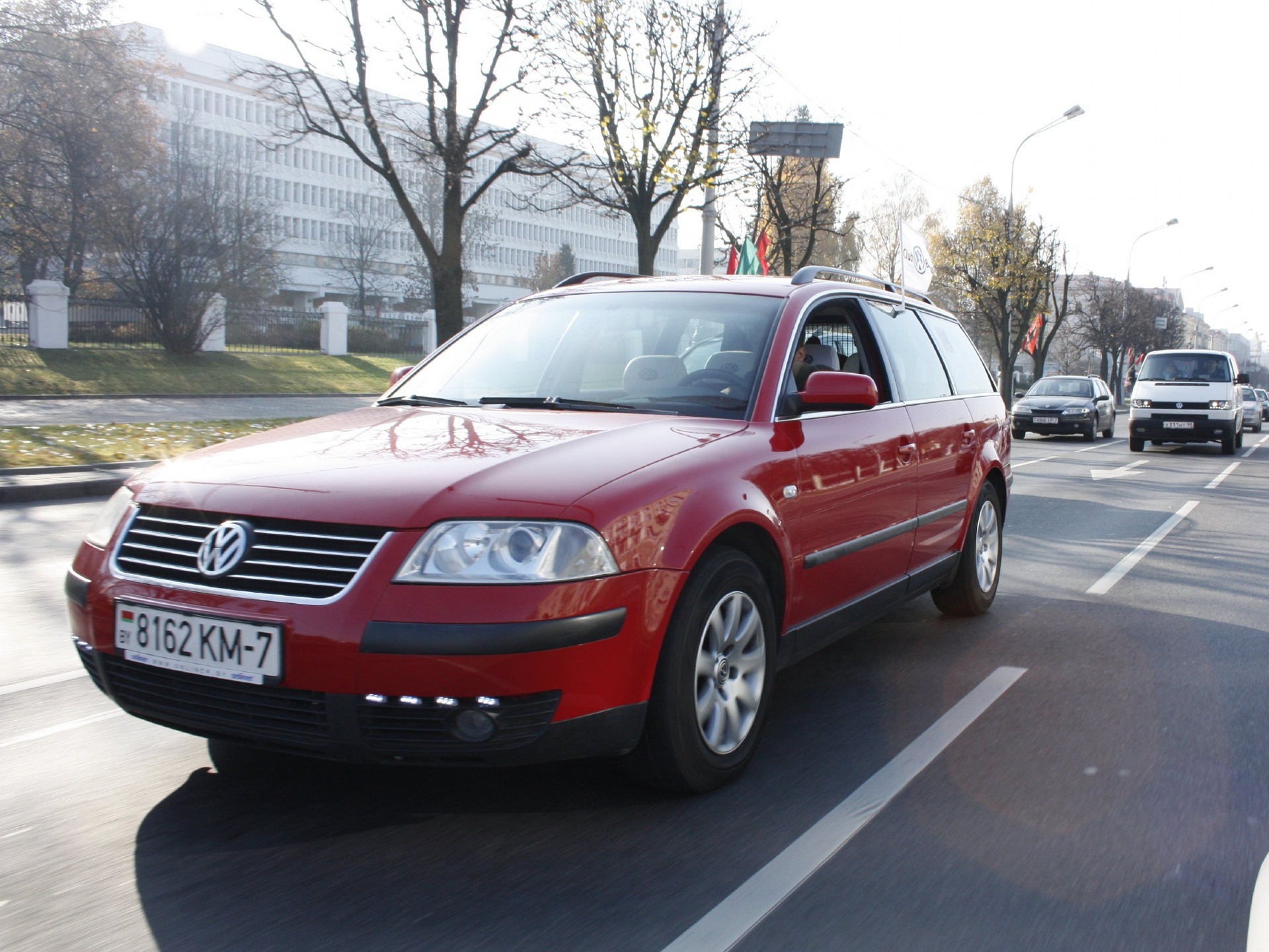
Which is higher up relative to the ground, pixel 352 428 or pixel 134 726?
pixel 352 428

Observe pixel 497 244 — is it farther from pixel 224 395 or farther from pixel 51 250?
pixel 224 395

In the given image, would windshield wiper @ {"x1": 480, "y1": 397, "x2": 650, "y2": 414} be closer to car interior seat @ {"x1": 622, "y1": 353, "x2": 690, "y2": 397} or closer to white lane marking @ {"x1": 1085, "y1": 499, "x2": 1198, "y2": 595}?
car interior seat @ {"x1": 622, "y1": 353, "x2": 690, "y2": 397}

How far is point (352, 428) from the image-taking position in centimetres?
400

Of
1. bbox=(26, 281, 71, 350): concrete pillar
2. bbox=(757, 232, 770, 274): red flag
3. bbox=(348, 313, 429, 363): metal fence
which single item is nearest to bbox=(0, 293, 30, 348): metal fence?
bbox=(26, 281, 71, 350): concrete pillar

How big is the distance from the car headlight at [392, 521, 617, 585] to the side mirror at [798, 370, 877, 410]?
→ 1368 millimetres

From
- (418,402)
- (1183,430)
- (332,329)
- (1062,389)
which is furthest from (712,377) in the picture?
(332,329)

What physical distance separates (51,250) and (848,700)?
36.6 meters

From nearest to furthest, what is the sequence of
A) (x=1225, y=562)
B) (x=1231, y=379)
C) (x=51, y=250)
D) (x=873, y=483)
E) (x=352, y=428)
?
(x=352, y=428)
(x=873, y=483)
(x=1225, y=562)
(x=1231, y=379)
(x=51, y=250)

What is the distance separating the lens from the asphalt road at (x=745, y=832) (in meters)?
2.73

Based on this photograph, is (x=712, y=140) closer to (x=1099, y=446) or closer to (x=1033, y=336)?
(x=1099, y=446)

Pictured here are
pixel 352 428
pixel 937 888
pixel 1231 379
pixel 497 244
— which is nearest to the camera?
pixel 937 888

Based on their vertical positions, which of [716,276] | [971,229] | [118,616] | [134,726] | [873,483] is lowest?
[134,726]

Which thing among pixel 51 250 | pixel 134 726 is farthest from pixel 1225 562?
pixel 51 250

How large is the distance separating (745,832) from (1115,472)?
15570mm
